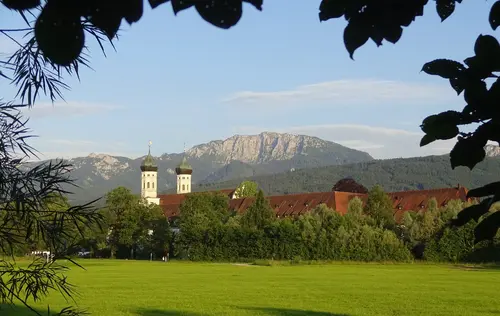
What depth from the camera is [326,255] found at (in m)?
69.2

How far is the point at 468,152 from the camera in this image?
9.11 ft

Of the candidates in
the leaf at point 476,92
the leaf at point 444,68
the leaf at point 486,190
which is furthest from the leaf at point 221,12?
the leaf at point 486,190

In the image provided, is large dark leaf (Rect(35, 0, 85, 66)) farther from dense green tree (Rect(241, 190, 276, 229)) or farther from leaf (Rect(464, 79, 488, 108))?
dense green tree (Rect(241, 190, 276, 229))

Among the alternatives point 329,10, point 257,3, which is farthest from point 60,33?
point 329,10

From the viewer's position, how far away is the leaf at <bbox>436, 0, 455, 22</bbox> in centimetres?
281

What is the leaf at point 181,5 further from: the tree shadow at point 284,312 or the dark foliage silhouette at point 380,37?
the tree shadow at point 284,312

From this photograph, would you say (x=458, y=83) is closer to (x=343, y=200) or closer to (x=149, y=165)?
(x=343, y=200)

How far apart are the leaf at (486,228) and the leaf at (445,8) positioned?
791mm

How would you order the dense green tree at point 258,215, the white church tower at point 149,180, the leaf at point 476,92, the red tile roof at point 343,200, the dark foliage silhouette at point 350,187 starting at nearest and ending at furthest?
the leaf at point 476,92 → the dense green tree at point 258,215 → the red tile roof at point 343,200 → the dark foliage silhouette at point 350,187 → the white church tower at point 149,180

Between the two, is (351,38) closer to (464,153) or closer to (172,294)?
(464,153)

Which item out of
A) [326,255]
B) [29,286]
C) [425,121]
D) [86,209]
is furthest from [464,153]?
[326,255]

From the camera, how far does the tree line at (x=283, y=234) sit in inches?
2596

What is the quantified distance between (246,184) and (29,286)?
140472mm

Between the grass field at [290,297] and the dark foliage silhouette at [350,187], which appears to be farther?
the dark foliage silhouette at [350,187]
